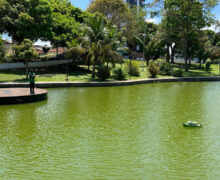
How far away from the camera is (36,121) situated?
1128 centimetres

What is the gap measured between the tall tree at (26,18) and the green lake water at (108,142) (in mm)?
16087

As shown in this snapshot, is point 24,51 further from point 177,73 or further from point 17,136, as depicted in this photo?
point 177,73

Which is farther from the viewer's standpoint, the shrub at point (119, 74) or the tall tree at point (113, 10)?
the tall tree at point (113, 10)

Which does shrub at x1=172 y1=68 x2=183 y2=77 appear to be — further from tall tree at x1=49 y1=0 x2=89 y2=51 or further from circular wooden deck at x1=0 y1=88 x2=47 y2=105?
circular wooden deck at x1=0 y1=88 x2=47 y2=105

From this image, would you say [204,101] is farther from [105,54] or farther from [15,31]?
[15,31]

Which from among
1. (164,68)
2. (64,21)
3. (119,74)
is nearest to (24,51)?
(119,74)

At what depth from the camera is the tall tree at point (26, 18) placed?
93.1 feet

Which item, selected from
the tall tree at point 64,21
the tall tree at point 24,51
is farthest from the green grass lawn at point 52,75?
the tall tree at point 64,21

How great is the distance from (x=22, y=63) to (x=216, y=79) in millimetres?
22415

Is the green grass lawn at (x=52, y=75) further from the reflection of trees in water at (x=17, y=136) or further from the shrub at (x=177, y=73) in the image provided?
the reflection of trees in water at (x=17, y=136)

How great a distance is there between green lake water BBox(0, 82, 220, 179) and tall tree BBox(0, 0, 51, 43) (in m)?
16.1

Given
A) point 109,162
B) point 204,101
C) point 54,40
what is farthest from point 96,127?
point 54,40

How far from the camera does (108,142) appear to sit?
27.9ft

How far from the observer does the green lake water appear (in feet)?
21.0
